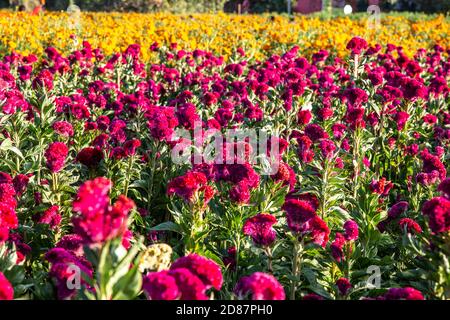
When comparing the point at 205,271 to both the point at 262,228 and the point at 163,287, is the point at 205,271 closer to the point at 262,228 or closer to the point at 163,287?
the point at 163,287

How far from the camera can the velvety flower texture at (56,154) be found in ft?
11.9

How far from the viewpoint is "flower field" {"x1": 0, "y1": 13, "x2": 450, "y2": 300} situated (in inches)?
80.3

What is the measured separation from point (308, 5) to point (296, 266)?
48.0 m

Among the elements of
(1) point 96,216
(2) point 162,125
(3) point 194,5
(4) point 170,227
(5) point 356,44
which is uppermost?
(3) point 194,5

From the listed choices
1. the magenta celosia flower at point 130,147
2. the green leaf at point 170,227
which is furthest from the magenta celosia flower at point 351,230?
the magenta celosia flower at point 130,147

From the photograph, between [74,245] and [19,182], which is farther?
[19,182]

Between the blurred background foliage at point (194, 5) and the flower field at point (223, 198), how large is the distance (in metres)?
20.5

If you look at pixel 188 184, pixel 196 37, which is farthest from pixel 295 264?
pixel 196 37

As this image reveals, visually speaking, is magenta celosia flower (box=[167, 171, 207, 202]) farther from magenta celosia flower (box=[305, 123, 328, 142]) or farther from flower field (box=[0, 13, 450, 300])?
magenta celosia flower (box=[305, 123, 328, 142])

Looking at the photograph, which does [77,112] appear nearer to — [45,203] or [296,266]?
[45,203]

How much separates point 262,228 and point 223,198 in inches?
44.1

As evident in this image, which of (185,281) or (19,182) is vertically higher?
(185,281)

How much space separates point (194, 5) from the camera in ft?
119
